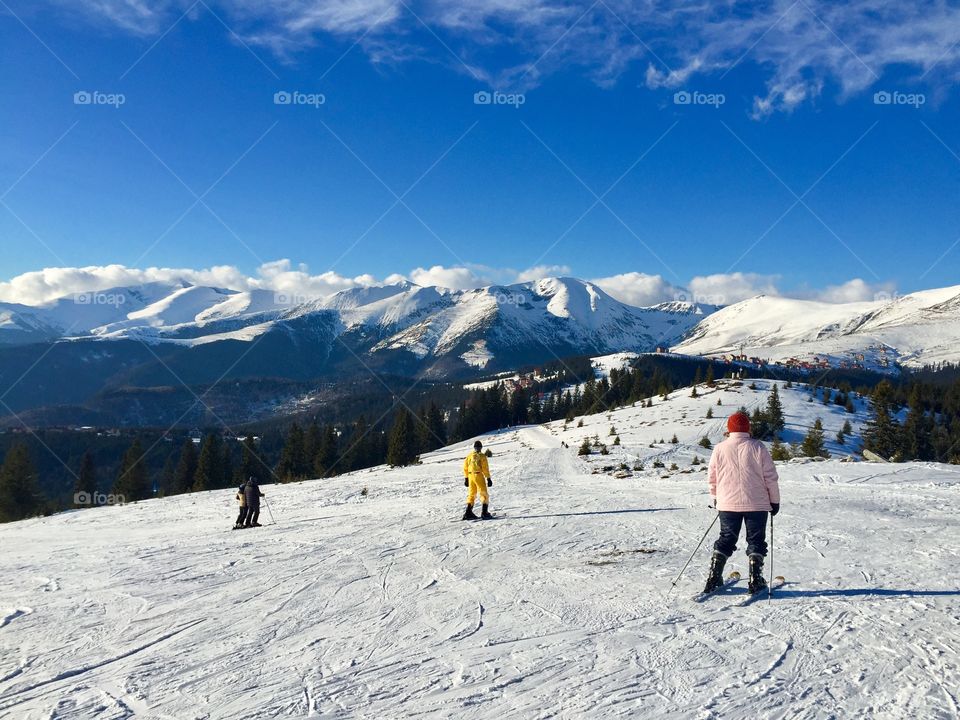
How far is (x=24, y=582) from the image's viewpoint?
30.2 ft

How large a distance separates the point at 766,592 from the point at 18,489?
6262cm

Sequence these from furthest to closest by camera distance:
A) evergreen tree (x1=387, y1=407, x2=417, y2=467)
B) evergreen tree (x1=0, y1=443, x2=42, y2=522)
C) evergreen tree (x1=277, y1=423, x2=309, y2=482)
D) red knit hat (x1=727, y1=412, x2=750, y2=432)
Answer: evergreen tree (x1=277, y1=423, x2=309, y2=482) < evergreen tree (x1=387, y1=407, x2=417, y2=467) < evergreen tree (x1=0, y1=443, x2=42, y2=522) < red knit hat (x1=727, y1=412, x2=750, y2=432)

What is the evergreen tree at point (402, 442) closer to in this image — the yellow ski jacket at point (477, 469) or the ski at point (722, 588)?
the yellow ski jacket at point (477, 469)

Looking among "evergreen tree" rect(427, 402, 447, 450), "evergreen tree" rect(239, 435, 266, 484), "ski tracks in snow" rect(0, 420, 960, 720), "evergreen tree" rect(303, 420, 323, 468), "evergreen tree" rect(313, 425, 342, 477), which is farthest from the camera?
"evergreen tree" rect(427, 402, 447, 450)

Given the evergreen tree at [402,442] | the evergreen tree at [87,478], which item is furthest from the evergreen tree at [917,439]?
the evergreen tree at [87,478]

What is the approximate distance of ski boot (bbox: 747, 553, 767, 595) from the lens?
7625mm

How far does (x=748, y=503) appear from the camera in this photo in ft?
25.2

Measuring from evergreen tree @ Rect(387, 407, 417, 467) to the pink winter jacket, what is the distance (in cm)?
5425

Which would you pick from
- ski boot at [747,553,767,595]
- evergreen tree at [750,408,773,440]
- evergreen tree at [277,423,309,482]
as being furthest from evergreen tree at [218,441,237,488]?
ski boot at [747,553,767,595]

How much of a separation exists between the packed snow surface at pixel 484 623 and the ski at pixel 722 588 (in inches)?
7.9

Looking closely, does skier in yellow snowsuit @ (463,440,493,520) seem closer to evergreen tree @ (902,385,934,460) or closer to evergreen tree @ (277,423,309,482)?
evergreen tree @ (902,385,934,460)

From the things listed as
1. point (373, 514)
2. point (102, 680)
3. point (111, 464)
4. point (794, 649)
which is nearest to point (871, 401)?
point (373, 514)

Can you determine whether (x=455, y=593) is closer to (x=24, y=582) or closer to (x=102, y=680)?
(x=102, y=680)

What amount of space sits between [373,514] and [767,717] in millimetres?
13334
